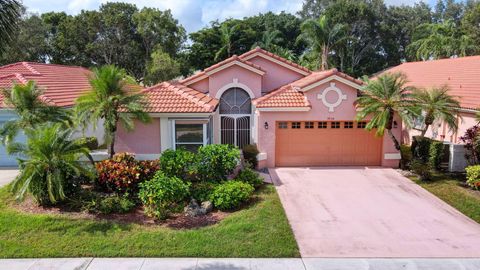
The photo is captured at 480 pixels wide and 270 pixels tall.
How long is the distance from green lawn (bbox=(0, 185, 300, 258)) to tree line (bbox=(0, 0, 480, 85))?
24.9m

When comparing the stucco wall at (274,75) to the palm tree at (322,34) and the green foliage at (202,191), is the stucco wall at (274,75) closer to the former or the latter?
the green foliage at (202,191)

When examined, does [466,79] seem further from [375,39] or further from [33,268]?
[375,39]

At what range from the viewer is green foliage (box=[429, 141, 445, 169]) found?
16031 mm

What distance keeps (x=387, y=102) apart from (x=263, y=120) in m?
5.36

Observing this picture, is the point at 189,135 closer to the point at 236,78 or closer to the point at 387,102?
the point at 236,78

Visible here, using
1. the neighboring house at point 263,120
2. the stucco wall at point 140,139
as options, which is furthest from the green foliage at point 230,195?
the stucco wall at point 140,139

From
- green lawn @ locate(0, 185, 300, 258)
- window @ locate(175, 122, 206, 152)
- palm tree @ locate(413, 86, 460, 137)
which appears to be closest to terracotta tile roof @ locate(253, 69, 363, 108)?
palm tree @ locate(413, 86, 460, 137)

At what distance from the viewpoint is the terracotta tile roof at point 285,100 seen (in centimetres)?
1688

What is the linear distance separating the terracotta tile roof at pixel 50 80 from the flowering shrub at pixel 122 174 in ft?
19.7

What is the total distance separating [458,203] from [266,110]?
8.28 metres

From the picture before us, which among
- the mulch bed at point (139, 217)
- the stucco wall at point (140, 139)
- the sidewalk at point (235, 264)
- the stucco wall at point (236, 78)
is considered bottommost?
the sidewalk at point (235, 264)

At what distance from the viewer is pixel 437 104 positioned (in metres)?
15.1

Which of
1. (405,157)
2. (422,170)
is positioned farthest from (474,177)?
(405,157)

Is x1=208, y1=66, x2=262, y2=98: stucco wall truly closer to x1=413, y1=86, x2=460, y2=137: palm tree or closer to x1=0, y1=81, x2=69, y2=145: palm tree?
x1=413, y1=86, x2=460, y2=137: palm tree
